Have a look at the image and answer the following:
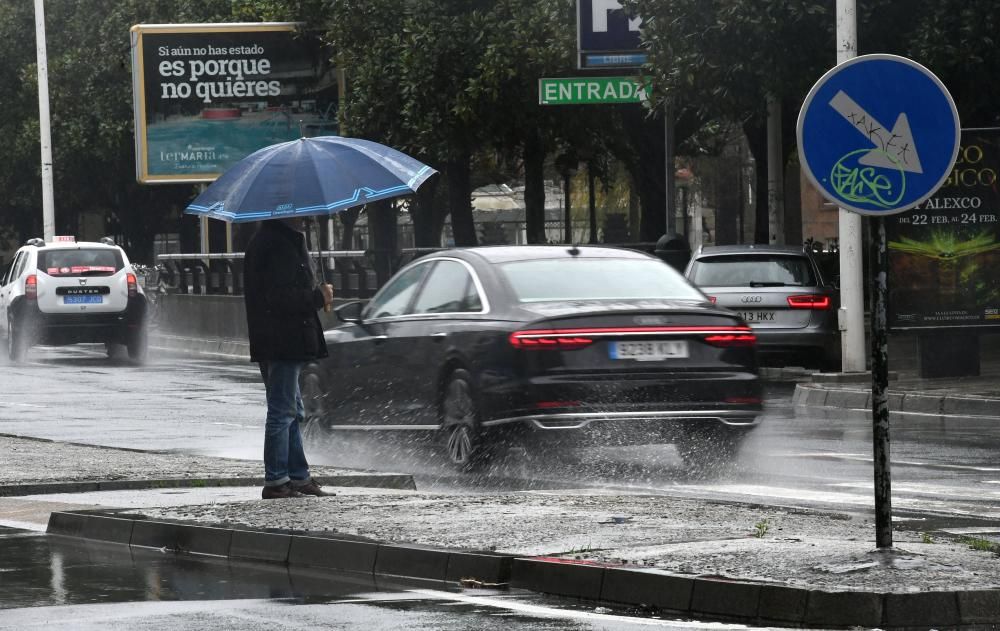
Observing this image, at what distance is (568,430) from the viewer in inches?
502

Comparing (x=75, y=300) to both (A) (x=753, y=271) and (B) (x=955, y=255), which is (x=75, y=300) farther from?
(B) (x=955, y=255)

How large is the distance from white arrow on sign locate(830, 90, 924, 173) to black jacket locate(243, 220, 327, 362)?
386 centimetres

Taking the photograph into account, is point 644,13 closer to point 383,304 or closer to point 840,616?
point 383,304

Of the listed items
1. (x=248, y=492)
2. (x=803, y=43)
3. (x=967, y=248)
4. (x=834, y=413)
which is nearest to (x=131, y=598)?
(x=248, y=492)

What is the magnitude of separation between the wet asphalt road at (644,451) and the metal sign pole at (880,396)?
2.46 metres

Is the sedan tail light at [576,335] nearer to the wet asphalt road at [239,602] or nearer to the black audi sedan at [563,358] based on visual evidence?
the black audi sedan at [563,358]

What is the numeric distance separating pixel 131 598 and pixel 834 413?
1148cm

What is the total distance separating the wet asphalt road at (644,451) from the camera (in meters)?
12.1

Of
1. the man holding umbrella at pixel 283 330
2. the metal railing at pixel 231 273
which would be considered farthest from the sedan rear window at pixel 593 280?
the metal railing at pixel 231 273

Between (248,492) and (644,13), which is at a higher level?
(644,13)

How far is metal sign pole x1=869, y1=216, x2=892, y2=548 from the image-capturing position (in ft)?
26.9

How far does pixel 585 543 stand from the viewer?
878cm

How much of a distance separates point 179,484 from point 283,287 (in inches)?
75.2

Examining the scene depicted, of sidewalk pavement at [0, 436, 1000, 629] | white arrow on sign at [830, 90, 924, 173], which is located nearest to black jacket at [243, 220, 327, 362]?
sidewalk pavement at [0, 436, 1000, 629]
